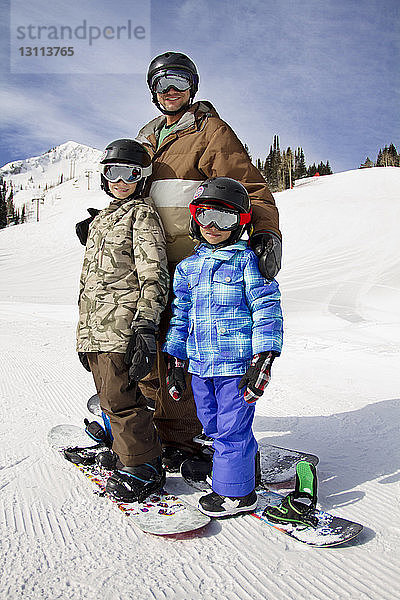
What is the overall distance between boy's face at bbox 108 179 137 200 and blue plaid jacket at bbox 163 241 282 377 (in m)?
0.61

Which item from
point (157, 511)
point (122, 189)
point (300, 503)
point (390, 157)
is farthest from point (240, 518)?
point (390, 157)

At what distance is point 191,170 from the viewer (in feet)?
9.61

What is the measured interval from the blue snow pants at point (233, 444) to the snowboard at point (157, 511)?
0.20 m

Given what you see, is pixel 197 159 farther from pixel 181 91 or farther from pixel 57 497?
pixel 57 497

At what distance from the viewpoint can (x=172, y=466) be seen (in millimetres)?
3023

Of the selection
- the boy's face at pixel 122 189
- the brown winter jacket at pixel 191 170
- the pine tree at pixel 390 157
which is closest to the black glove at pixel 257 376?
the brown winter jacket at pixel 191 170

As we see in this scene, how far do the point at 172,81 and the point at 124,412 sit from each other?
201 cm

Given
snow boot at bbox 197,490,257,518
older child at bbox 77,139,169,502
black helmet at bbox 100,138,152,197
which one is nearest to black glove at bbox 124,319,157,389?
older child at bbox 77,139,169,502

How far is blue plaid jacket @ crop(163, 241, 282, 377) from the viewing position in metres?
2.38

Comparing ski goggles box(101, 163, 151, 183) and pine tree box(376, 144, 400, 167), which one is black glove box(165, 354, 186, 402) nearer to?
ski goggles box(101, 163, 151, 183)

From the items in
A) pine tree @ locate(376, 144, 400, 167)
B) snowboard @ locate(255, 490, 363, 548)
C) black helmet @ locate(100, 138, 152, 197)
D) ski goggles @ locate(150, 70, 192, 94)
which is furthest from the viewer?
pine tree @ locate(376, 144, 400, 167)

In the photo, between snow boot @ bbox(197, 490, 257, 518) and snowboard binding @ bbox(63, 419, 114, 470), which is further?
snowboard binding @ bbox(63, 419, 114, 470)

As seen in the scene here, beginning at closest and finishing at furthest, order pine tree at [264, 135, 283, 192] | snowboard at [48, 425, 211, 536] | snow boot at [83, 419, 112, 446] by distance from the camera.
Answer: snowboard at [48, 425, 211, 536], snow boot at [83, 419, 112, 446], pine tree at [264, 135, 283, 192]

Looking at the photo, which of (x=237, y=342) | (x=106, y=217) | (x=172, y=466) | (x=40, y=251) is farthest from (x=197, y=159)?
(x=40, y=251)
